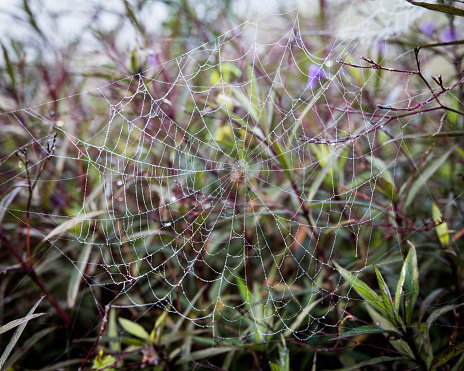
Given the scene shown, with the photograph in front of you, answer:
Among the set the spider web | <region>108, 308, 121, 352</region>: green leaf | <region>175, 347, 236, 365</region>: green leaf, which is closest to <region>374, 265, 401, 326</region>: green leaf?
the spider web

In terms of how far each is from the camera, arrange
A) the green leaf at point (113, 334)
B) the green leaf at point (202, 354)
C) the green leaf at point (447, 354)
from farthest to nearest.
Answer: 1. the green leaf at point (113, 334)
2. the green leaf at point (202, 354)
3. the green leaf at point (447, 354)

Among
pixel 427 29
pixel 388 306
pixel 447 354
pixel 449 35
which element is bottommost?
pixel 447 354

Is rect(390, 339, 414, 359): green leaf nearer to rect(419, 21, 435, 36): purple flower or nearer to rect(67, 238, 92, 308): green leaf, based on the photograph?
rect(67, 238, 92, 308): green leaf

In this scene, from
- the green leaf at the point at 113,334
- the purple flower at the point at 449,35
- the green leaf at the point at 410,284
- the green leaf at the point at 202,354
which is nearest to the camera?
the green leaf at the point at 410,284

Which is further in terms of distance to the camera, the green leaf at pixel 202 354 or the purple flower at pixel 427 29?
the purple flower at pixel 427 29

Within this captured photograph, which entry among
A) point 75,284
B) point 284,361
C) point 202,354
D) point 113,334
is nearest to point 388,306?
point 284,361

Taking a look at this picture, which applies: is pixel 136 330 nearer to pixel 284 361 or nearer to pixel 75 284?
pixel 75 284

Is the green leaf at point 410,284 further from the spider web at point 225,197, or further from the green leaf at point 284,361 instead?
the green leaf at point 284,361

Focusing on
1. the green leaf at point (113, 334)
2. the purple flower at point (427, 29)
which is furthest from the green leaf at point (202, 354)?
the purple flower at point (427, 29)

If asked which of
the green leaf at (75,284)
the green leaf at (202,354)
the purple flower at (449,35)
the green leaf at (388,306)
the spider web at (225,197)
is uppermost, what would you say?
the purple flower at (449,35)

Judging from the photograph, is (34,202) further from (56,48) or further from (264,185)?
(264,185)

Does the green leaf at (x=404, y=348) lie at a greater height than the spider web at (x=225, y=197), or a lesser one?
lesser
